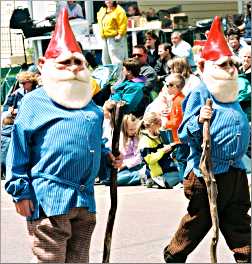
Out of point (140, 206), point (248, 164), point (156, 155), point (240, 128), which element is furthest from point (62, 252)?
point (248, 164)

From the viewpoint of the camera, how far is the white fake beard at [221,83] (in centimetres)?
606

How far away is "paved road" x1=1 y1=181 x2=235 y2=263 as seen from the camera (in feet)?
23.5

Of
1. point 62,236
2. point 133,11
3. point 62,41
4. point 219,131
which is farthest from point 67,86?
point 133,11

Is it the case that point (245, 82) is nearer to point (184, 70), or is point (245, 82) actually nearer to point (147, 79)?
point (184, 70)

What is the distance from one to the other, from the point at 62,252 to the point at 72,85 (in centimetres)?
100

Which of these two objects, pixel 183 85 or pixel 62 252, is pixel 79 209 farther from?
pixel 183 85

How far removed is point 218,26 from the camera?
6340 millimetres

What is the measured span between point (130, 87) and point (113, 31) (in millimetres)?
2109

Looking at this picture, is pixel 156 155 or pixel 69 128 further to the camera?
pixel 156 155

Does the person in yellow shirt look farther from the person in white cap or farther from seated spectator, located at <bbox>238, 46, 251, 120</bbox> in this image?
the person in white cap

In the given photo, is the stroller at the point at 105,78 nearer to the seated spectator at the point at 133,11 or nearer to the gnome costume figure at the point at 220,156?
the seated spectator at the point at 133,11

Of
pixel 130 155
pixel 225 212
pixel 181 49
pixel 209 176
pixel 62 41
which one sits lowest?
pixel 130 155

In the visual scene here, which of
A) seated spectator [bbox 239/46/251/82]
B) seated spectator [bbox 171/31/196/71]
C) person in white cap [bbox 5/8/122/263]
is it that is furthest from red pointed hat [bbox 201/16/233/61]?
seated spectator [bbox 171/31/196/71]

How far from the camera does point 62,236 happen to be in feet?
17.0
